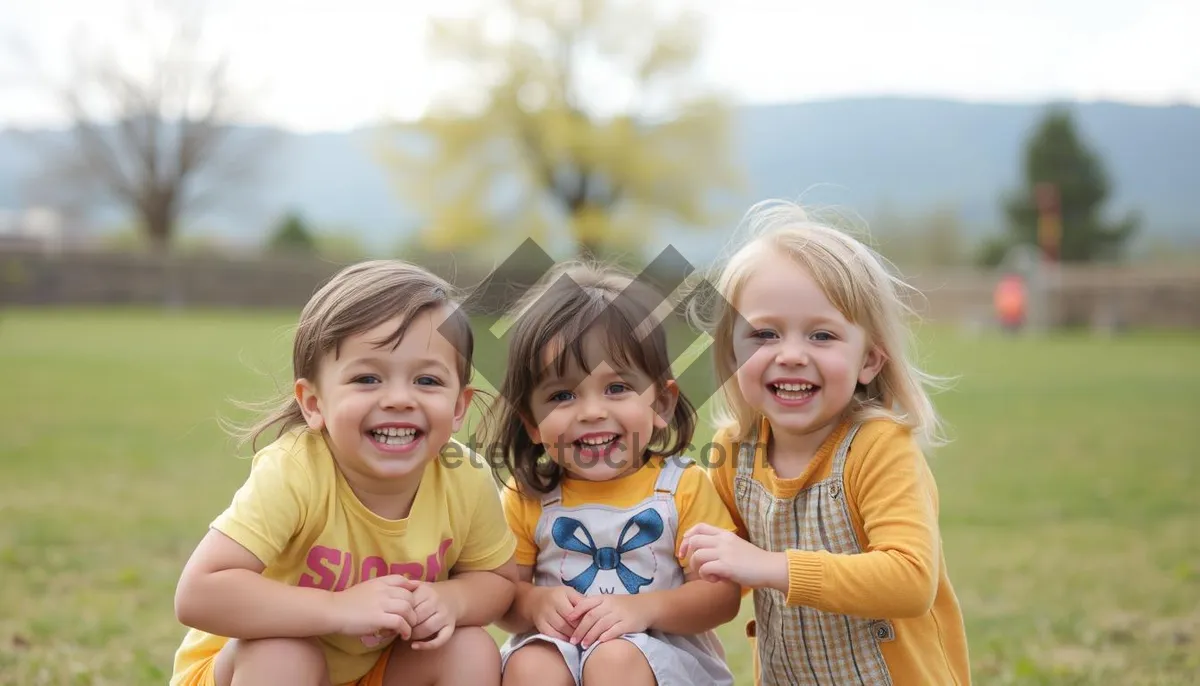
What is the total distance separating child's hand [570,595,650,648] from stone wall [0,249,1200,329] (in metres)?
30.1

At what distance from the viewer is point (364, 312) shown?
7.50 ft

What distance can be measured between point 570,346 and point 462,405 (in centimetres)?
28

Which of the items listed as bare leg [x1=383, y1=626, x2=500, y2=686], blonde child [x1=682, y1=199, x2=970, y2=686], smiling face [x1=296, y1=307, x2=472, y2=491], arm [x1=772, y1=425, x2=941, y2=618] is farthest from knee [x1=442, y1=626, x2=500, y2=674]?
arm [x1=772, y1=425, x2=941, y2=618]

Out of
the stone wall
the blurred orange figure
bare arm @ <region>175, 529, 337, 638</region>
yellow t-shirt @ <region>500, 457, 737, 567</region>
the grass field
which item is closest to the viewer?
bare arm @ <region>175, 529, 337, 638</region>

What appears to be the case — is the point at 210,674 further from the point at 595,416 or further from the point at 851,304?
the point at 851,304

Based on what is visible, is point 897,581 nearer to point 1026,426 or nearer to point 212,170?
point 1026,426

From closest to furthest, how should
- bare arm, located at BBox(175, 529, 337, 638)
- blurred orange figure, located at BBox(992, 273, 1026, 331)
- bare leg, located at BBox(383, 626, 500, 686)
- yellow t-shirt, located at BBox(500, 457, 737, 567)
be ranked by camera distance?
Answer: bare arm, located at BBox(175, 529, 337, 638) → bare leg, located at BBox(383, 626, 500, 686) → yellow t-shirt, located at BBox(500, 457, 737, 567) → blurred orange figure, located at BBox(992, 273, 1026, 331)

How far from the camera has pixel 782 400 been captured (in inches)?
98.0

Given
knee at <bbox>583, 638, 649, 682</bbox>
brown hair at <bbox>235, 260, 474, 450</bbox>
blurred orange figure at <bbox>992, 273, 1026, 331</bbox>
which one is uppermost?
brown hair at <bbox>235, 260, 474, 450</bbox>

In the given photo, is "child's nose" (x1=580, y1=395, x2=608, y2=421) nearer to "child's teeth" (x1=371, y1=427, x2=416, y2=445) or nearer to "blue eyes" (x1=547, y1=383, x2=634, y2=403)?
"blue eyes" (x1=547, y1=383, x2=634, y2=403)

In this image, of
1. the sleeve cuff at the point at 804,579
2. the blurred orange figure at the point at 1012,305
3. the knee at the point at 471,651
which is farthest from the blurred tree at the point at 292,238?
the sleeve cuff at the point at 804,579

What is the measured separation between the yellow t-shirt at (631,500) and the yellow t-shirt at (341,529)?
108 millimetres

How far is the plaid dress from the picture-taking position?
2.43m

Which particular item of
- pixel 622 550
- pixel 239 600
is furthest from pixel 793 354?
pixel 239 600
